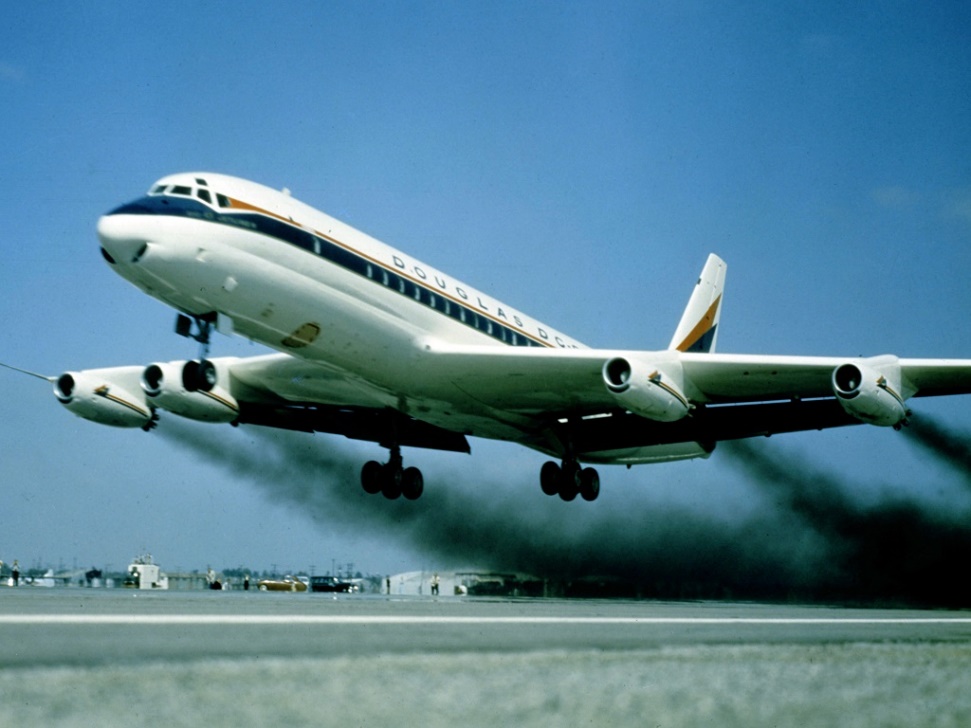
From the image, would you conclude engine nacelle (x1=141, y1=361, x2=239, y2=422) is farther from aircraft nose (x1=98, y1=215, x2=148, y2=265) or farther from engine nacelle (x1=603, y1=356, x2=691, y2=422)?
engine nacelle (x1=603, y1=356, x2=691, y2=422)

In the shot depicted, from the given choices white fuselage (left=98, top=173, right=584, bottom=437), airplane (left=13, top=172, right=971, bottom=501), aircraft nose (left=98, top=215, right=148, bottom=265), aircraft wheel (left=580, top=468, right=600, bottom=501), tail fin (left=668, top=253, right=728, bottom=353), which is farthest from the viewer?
tail fin (left=668, top=253, right=728, bottom=353)

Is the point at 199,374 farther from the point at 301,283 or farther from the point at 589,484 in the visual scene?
the point at 589,484

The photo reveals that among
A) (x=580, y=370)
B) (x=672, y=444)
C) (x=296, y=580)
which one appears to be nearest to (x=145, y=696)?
(x=580, y=370)

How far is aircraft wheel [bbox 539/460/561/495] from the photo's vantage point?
123ft

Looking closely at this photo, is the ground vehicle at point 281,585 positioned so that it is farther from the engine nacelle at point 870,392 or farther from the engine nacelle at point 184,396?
the engine nacelle at point 870,392

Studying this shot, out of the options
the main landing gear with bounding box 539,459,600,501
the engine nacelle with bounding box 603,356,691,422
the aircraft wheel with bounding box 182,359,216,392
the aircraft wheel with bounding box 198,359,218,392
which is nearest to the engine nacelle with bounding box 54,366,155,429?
the aircraft wheel with bounding box 182,359,216,392

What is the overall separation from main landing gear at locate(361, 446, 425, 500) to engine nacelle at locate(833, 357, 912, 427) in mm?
14388

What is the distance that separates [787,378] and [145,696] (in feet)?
88.1

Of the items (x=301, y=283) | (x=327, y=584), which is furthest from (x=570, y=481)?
(x=327, y=584)

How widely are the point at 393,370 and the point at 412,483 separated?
8.52m

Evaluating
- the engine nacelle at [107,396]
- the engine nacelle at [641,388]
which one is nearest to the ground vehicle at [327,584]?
the engine nacelle at [107,396]

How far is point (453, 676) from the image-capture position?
6414mm

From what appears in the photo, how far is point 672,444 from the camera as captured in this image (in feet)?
121

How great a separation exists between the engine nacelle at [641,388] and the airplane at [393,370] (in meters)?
0.06
